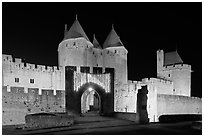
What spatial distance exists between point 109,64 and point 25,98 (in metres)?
10.9

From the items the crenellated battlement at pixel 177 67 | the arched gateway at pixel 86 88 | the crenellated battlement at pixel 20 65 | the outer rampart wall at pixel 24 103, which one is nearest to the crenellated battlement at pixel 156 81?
the crenellated battlement at pixel 177 67

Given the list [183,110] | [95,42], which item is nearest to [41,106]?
[95,42]

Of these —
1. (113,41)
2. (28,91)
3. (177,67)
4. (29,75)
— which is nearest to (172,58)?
(177,67)

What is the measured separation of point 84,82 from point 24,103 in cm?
409

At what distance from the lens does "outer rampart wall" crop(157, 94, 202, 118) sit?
78.0ft

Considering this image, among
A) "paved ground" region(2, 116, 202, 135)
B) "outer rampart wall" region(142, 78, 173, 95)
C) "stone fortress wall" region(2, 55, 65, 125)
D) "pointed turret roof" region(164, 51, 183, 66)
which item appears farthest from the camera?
"pointed turret roof" region(164, 51, 183, 66)

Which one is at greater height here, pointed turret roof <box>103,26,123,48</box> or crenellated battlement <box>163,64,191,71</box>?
pointed turret roof <box>103,26,123,48</box>

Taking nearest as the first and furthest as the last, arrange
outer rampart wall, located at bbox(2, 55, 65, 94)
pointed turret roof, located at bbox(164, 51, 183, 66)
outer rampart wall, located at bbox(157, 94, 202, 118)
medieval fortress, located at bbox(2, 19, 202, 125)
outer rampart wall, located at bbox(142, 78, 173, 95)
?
medieval fortress, located at bbox(2, 19, 202, 125) → outer rampart wall, located at bbox(2, 55, 65, 94) → outer rampart wall, located at bbox(157, 94, 202, 118) → outer rampart wall, located at bbox(142, 78, 173, 95) → pointed turret roof, located at bbox(164, 51, 183, 66)

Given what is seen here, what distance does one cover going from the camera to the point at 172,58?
→ 28594 millimetres

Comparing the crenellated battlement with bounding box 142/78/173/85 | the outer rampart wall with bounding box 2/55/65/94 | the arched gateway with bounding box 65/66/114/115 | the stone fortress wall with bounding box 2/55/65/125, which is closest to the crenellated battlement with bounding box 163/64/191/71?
the crenellated battlement with bounding box 142/78/173/85

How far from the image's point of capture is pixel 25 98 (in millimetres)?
14039

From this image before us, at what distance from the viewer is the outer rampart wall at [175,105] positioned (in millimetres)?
23781

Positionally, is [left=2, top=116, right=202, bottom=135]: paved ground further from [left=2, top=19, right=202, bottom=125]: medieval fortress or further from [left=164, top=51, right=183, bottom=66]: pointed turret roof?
[left=164, top=51, right=183, bottom=66]: pointed turret roof

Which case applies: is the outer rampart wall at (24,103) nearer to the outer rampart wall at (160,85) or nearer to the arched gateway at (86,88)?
the arched gateway at (86,88)
